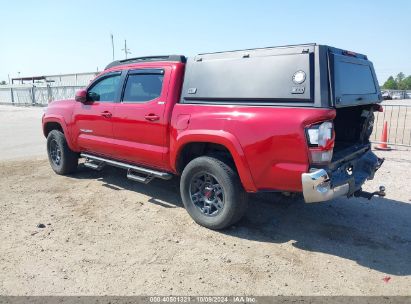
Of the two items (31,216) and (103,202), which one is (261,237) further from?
(31,216)

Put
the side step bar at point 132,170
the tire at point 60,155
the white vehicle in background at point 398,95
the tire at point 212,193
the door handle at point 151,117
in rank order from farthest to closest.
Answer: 1. the white vehicle in background at point 398,95
2. the tire at point 60,155
3. the side step bar at point 132,170
4. the door handle at point 151,117
5. the tire at point 212,193

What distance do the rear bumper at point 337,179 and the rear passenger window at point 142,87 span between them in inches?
90.3

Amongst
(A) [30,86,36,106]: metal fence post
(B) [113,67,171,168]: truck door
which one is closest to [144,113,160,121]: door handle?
(B) [113,67,171,168]: truck door

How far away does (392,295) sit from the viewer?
3.02 m

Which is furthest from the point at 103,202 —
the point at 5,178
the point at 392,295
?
the point at 392,295

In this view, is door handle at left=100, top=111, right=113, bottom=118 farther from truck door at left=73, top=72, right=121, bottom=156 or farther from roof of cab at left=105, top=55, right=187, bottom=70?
roof of cab at left=105, top=55, right=187, bottom=70

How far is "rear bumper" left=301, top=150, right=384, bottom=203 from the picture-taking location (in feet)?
11.0

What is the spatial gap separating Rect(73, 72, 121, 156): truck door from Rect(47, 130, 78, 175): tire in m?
0.52

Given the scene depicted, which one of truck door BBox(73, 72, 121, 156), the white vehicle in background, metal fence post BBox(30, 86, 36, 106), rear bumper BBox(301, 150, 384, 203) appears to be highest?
truck door BBox(73, 72, 121, 156)

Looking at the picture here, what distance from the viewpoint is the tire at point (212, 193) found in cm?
399

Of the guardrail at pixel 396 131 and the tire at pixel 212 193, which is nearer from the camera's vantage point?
the tire at pixel 212 193

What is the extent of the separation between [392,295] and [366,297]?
0.23 meters

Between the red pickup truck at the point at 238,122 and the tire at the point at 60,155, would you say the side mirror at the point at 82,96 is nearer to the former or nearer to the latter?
the red pickup truck at the point at 238,122

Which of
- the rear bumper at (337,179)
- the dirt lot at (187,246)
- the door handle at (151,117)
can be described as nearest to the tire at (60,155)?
the dirt lot at (187,246)
